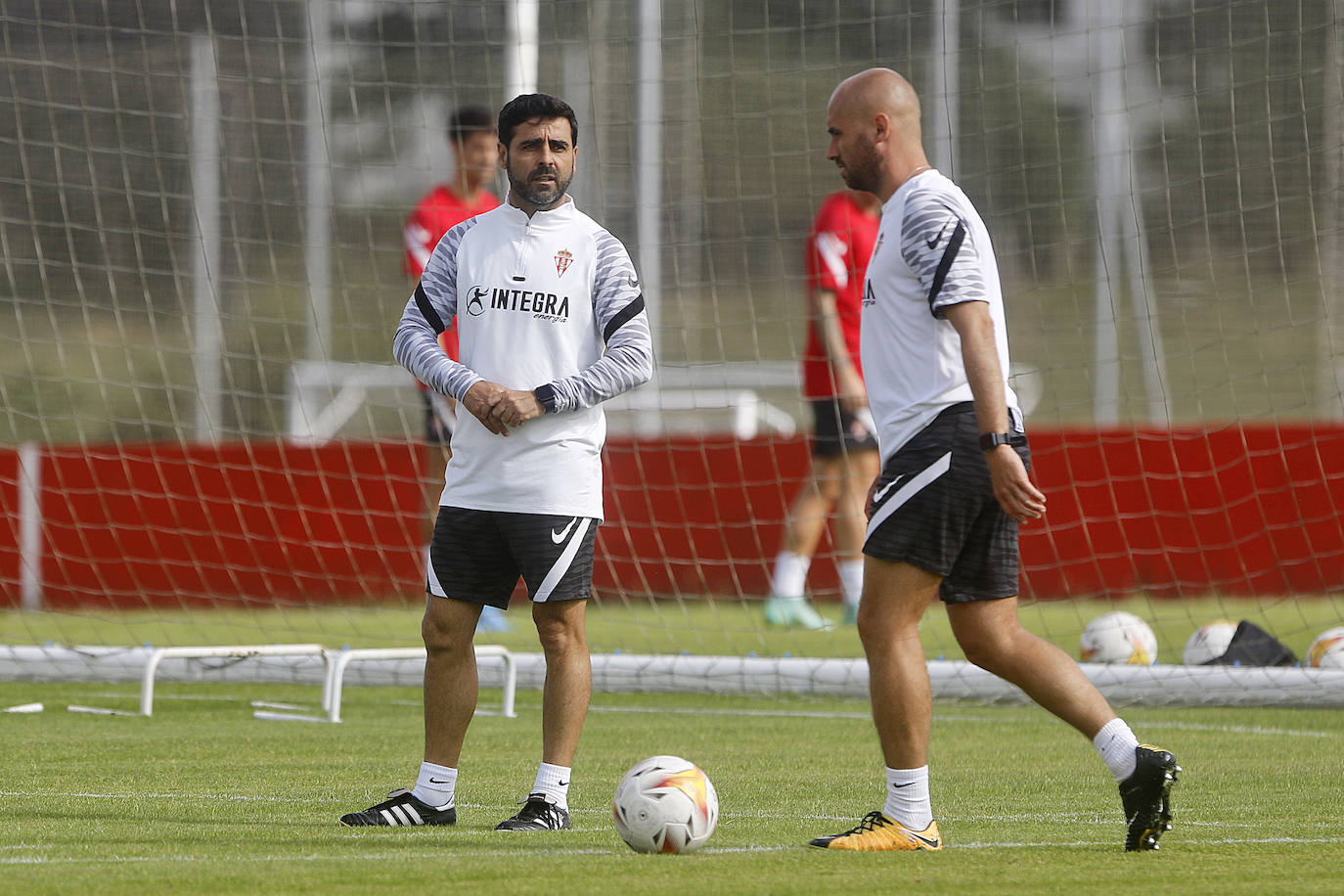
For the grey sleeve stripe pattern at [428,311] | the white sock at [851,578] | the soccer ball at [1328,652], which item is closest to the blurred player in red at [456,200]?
the white sock at [851,578]

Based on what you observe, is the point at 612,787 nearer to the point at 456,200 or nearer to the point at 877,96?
the point at 877,96

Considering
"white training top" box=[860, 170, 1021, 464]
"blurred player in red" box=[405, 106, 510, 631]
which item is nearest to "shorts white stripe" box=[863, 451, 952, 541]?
"white training top" box=[860, 170, 1021, 464]

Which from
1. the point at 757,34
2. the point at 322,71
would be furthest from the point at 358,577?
the point at 757,34

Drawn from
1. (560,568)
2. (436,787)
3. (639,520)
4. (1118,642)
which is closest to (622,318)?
(560,568)

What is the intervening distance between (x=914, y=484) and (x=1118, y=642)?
14.7 ft

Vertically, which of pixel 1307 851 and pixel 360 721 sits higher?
pixel 1307 851

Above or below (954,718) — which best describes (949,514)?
above

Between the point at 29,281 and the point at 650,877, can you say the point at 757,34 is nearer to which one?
the point at 650,877

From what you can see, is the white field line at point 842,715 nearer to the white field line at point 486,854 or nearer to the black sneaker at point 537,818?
the white field line at point 486,854

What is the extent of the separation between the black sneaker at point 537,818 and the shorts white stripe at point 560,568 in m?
0.53

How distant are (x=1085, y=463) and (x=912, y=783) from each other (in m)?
8.69

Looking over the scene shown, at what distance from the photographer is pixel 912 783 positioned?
4.46 meters

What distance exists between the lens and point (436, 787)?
16.3 feet

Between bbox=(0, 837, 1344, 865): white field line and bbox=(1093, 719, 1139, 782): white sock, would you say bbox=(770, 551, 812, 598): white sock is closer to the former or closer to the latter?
bbox=(0, 837, 1344, 865): white field line
